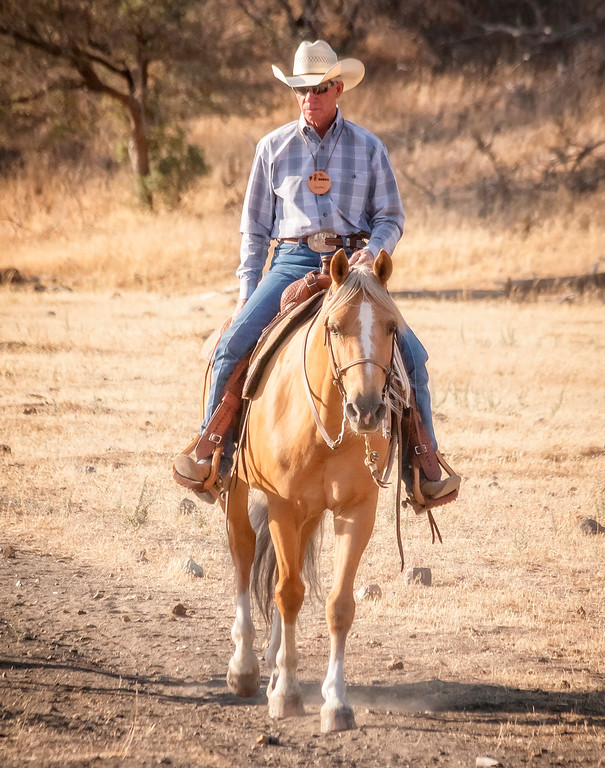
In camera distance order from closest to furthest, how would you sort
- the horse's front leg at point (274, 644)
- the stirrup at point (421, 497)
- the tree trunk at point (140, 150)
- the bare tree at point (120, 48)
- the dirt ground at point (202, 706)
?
the dirt ground at point (202, 706)
the stirrup at point (421, 497)
the horse's front leg at point (274, 644)
the bare tree at point (120, 48)
the tree trunk at point (140, 150)

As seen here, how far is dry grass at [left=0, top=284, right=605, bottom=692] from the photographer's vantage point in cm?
564

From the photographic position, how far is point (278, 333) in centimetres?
473

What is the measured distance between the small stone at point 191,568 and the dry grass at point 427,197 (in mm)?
13549

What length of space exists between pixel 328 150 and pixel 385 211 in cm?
44

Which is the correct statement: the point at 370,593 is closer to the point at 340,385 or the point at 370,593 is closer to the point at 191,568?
the point at 191,568

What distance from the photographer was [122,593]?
6094 millimetres

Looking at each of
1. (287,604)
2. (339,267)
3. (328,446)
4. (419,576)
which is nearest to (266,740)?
(287,604)

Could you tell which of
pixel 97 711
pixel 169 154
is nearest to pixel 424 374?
pixel 97 711

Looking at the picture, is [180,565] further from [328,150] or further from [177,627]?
[328,150]

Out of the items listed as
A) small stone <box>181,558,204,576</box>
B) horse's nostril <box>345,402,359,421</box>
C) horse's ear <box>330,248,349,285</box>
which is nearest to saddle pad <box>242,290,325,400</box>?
horse's ear <box>330,248,349,285</box>

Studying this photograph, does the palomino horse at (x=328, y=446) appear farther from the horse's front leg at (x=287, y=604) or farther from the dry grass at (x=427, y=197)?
the dry grass at (x=427, y=197)

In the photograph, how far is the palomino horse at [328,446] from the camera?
3.90 m

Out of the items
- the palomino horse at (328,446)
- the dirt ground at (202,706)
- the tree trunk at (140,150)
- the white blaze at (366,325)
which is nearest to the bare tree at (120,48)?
the tree trunk at (140,150)

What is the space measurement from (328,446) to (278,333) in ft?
2.37
